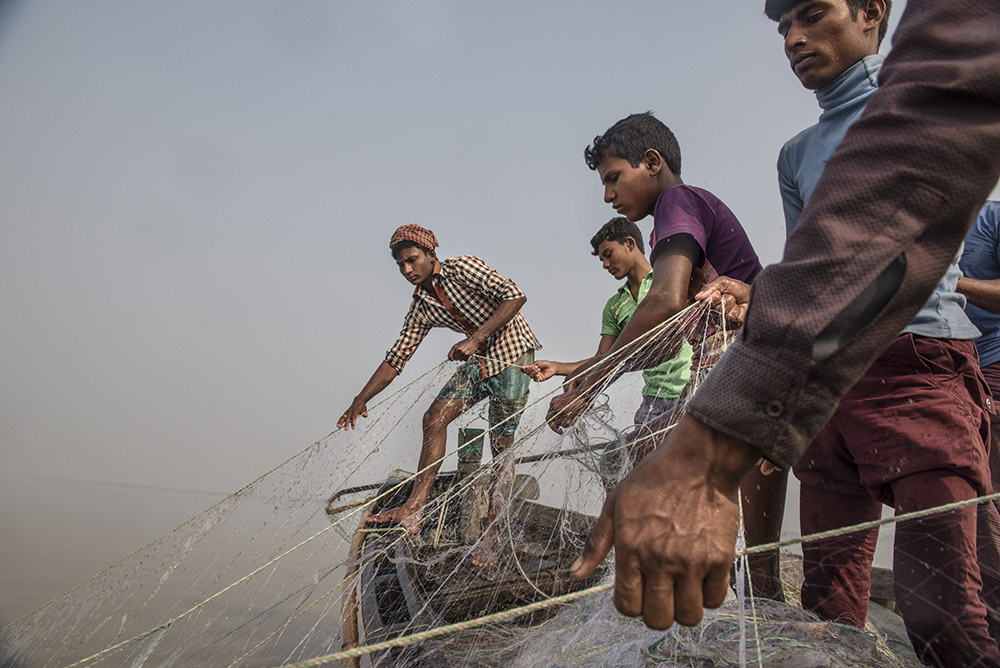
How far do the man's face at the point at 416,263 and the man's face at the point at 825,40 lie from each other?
10.7 feet

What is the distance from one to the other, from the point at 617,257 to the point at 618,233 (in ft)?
0.68

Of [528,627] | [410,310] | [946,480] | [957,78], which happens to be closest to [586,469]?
[528,627]

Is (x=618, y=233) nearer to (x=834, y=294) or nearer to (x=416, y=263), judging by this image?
(x=416, y=263)

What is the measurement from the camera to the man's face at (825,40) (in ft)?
6.09

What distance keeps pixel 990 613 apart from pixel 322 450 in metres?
3.50

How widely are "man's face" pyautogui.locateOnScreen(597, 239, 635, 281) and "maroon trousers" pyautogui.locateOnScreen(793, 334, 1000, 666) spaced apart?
2.83 m

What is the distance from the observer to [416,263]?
471 centimetres

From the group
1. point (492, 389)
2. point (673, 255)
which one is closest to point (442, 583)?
point (492, 389)

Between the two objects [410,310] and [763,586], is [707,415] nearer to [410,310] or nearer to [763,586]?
[763,586]

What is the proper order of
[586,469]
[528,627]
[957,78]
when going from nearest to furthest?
[957,78] → [528,627] → [586,469]

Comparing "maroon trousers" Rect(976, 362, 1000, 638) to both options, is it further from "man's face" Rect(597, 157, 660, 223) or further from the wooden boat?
"man's face" Rect(597, 157, 660, 223)

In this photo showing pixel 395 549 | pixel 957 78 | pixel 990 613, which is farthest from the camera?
pixel 395 549

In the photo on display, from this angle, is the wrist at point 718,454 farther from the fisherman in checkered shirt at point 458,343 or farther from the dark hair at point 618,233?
the dark hair at point 618,233

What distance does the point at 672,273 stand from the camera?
2109mm
